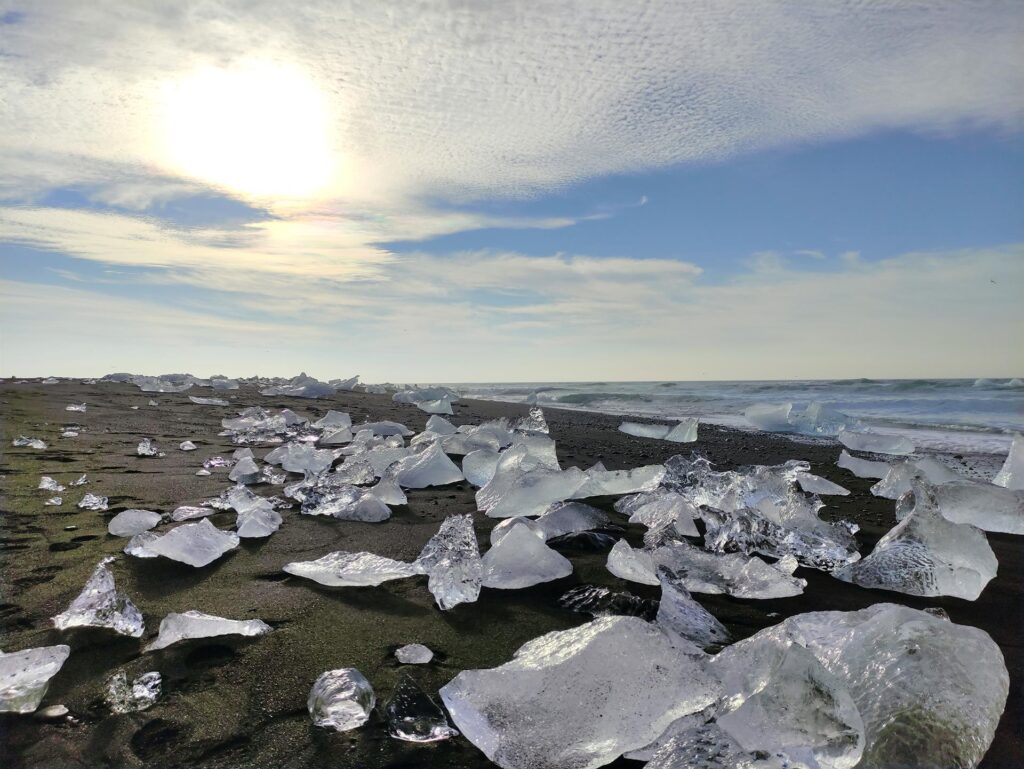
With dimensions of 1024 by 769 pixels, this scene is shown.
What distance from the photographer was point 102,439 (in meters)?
4.72

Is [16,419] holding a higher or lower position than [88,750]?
higher

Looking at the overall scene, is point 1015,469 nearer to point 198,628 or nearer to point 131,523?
point 198,628

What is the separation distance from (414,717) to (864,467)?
4244 millimetres

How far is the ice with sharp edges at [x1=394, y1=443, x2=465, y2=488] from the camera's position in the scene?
11.4 ft

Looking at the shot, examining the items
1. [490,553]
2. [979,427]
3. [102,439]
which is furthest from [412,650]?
[979,427]

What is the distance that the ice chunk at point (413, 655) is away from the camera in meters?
1.48

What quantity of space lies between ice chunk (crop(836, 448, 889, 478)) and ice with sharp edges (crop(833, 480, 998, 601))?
223 cm

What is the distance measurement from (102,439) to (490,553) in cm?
412

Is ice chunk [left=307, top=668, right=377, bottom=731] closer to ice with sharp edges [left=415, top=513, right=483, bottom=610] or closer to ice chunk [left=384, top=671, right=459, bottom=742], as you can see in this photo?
ice chunk [left=384, top=671, right=459, bottom=742]

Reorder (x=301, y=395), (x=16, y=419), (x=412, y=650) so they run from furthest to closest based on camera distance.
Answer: (x=301, y=395), (x=16, y=419), (x=412, y=650)

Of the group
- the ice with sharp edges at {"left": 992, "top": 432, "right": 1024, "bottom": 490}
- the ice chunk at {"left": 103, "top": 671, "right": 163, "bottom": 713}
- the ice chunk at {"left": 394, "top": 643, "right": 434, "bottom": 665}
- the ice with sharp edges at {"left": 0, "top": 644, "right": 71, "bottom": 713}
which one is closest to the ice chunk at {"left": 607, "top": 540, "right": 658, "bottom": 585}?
the ice chunk at {"left": 394, "top": 643, "right": 434, "bottom": 665}

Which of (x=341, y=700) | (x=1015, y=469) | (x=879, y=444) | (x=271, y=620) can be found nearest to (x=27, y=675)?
(x=271, y=620)

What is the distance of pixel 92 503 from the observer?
108 inches

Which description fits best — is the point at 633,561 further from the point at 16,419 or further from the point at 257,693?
the point at 16,419
